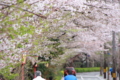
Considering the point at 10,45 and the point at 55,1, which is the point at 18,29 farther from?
the point at 55,1

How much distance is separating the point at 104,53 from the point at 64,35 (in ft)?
65.8

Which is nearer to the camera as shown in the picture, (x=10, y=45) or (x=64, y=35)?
(x=10, y=45)

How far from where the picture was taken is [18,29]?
7.35 m

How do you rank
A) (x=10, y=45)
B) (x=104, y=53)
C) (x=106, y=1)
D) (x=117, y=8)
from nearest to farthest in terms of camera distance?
(x=10, y=45)
(x=117, y=8)
(x=106, y=1)
(x=104, y=53)

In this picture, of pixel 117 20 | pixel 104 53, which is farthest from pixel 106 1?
pixel 104 53

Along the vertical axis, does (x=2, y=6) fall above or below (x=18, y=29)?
above

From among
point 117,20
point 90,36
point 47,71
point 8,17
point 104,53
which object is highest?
point 8,17

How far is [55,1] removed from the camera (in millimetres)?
9281

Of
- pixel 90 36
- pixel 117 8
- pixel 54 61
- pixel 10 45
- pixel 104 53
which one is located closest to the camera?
pixel 10 45

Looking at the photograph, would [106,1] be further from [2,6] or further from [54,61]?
[54,61]

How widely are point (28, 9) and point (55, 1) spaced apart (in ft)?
5.65

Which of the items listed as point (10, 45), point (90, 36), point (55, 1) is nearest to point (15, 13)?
point (10, 45)

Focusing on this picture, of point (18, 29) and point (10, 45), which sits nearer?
point (18, 29)

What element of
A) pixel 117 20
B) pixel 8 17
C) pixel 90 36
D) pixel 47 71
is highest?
pixel 8 17
